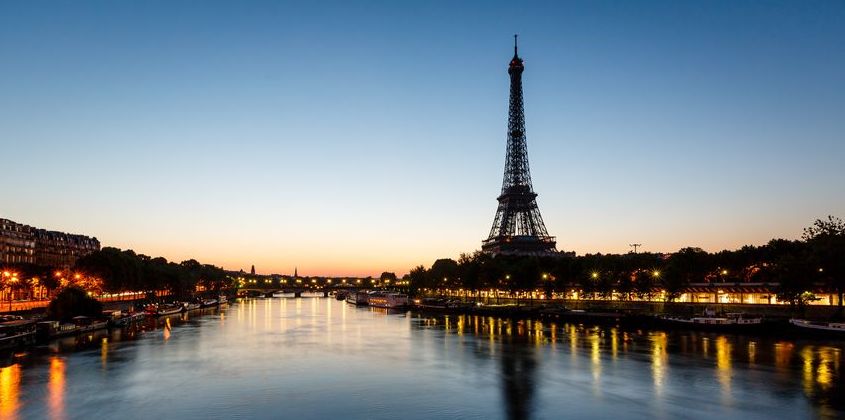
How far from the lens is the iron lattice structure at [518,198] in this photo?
18075cm

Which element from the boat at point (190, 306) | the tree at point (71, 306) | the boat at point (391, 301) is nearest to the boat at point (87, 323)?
the tree at point (71, 306)

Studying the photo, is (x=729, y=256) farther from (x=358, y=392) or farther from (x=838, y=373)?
(x=358, y=392)

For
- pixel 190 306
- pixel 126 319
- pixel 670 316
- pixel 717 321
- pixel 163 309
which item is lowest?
pixel 190 306

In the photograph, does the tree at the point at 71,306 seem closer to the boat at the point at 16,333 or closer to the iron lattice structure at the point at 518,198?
the boat at the point at 16,333

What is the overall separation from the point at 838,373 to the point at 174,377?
172ft

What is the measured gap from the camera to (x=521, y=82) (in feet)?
589

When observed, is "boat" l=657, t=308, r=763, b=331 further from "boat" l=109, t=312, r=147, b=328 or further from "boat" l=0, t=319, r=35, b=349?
"boat" l=109, t=312, r=147, b=328

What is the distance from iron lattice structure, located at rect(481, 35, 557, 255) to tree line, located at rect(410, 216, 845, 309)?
16921mm

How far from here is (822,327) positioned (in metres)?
70.3

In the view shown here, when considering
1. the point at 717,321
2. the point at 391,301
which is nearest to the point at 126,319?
the point at 391,301

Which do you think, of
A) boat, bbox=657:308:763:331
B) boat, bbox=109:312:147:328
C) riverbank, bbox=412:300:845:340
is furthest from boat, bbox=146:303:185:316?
boat, bbox=657:308:763:331

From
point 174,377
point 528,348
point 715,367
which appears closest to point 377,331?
point 528,348

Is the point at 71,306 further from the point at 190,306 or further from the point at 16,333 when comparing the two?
the point at 190,306

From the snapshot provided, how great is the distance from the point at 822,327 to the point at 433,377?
47.0 metres
